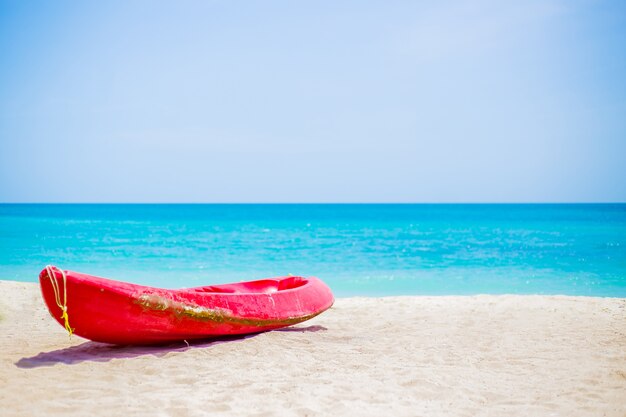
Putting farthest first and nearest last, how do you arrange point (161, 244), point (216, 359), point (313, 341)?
point (161, 244) → point (313, 341) → point (216, 359)

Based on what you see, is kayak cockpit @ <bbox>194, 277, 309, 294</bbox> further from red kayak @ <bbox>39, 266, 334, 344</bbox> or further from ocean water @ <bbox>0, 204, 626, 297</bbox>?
ocean water @ <bbox>0, 204, 626, 297</bbox>

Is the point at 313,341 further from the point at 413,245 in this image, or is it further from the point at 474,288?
the point at 413,245

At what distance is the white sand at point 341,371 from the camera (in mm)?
3486

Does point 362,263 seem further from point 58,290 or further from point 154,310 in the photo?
point 58,290

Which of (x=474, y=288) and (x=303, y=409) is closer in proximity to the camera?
(x=303, y=409)

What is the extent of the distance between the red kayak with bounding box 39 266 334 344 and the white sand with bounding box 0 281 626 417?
0.18m

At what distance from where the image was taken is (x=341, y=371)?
4.37 meters

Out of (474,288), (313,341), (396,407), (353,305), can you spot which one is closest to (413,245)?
(474,288)

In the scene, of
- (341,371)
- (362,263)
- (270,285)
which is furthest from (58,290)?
Result: (362,263)

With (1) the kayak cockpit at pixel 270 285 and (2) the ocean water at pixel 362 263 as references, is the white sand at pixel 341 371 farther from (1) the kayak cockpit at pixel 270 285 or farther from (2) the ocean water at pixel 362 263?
(2) the ocean water at pixel 362 263

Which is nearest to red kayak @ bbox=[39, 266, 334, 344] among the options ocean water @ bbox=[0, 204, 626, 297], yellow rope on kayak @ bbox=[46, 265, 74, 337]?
yellow rope on kayak @ bbox=[46, 265, 74, 337]

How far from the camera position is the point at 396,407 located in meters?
3.51

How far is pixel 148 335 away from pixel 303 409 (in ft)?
6.56

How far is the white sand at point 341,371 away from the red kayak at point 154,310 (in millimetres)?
183
